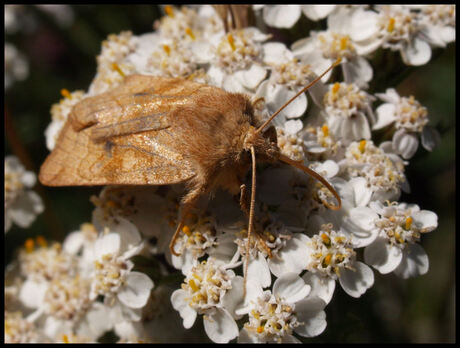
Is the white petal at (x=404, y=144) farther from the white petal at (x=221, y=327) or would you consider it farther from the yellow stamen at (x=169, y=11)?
the yellow stamen at (x=169, y=11)

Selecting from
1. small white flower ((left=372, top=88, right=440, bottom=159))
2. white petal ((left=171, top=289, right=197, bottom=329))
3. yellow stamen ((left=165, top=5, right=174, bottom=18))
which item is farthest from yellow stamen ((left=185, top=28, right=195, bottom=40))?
white petal ((left=171, top=289, right=197, bottom=329))

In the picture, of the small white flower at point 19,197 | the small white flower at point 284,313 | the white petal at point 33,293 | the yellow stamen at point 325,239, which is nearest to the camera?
the small white flower at point 284,313

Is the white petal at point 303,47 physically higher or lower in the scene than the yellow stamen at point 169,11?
lower

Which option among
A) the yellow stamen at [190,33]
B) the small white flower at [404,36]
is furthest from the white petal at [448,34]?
the yellow stamen at [190,33]

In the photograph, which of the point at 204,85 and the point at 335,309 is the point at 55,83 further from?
the point at 335,309

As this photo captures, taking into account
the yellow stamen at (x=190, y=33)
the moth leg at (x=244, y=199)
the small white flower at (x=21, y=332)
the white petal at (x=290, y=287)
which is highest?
the yellow stamen at (x=190, y=33)

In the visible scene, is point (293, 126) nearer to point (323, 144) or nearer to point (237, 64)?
point (323, 144)

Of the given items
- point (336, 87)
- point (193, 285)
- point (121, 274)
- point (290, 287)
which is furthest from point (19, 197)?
point (336, 87)

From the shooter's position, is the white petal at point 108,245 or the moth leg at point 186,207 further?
the white petal at point 108,245
